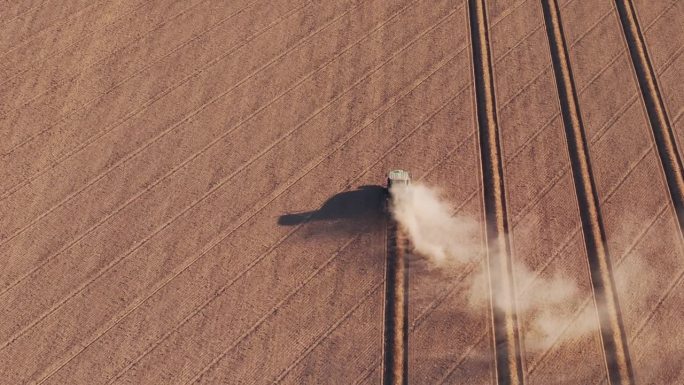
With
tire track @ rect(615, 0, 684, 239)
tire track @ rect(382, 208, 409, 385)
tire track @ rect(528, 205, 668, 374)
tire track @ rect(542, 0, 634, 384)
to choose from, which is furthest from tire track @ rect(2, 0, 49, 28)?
tire track @ rect(615, 0, 684, 239)

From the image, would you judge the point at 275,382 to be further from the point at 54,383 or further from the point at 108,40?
the point at 108,40

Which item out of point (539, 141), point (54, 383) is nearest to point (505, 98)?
point (539, 141)

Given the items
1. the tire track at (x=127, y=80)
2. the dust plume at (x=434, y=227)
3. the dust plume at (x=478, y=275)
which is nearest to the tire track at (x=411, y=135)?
the dust plume at (x=434, y=227)

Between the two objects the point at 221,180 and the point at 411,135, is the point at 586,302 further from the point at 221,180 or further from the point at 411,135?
the point at 221,180

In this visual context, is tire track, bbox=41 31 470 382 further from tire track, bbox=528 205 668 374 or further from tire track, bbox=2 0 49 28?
tire track, bbox=2 0 49 28

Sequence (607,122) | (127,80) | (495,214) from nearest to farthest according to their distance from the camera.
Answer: (495,214) < (607,122) < (127,80)

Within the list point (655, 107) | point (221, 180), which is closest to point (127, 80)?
point (221, 180)
